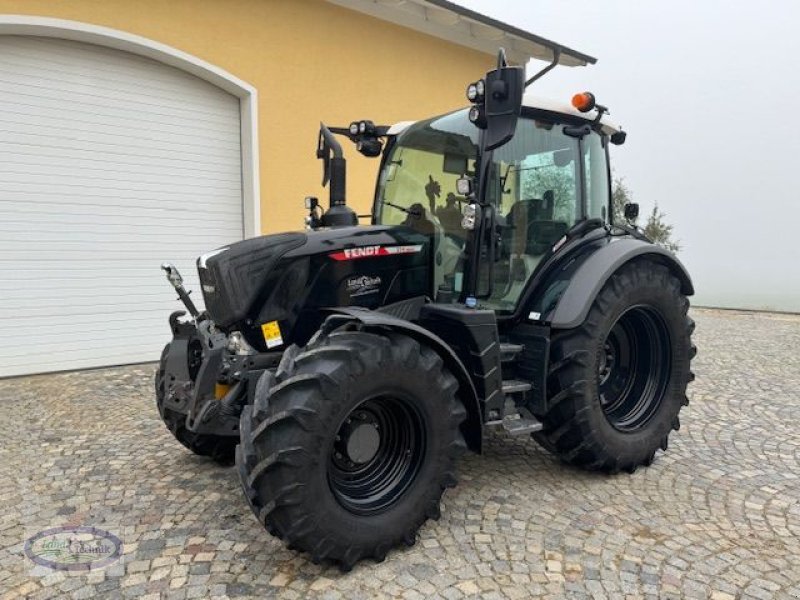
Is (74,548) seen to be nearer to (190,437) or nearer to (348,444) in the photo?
(190,437)

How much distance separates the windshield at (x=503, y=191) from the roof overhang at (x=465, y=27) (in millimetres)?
4108

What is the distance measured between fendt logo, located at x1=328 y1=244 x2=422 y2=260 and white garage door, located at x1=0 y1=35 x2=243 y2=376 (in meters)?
4.65

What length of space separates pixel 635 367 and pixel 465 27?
6.65 meters

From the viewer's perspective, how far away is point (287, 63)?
7.35m

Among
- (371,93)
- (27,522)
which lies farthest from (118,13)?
(27,522)

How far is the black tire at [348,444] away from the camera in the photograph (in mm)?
2307

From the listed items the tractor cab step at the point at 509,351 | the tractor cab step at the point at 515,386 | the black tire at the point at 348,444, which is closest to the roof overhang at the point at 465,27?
the tractor cab step at the point at 509,351

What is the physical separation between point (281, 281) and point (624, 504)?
216 cm

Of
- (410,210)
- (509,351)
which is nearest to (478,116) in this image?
(410,210)

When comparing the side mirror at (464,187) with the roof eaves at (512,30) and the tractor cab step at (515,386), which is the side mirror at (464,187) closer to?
the tractor cab step at (515,386)

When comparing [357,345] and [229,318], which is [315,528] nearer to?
[357,345]

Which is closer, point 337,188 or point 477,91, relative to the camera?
point 477,91

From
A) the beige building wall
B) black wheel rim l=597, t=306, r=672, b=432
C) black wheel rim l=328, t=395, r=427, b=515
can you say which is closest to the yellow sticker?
black wheel rim l=328, t=395, r=427, b=515

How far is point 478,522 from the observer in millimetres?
2910
